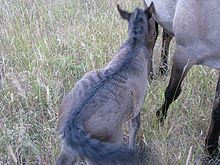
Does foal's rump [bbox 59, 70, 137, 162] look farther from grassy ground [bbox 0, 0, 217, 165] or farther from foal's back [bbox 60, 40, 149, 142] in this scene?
grassy ground [bbox 0, 0, 217, 165]

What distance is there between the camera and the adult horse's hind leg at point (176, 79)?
3.44 metres

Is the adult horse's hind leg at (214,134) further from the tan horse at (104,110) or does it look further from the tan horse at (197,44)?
the tan horse at (104,110)

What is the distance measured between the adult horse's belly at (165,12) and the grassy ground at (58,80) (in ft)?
1.45

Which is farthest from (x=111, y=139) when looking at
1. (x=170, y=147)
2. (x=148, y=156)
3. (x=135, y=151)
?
(x=170, y=147)

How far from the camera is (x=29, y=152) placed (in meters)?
2.96

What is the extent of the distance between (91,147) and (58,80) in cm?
165

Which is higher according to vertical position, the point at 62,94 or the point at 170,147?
the point at 62,94

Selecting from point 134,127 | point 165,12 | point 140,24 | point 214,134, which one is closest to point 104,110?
point 134,127

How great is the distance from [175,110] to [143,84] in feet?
2.52

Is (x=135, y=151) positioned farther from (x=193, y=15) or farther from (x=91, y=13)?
(x=91, y=13)

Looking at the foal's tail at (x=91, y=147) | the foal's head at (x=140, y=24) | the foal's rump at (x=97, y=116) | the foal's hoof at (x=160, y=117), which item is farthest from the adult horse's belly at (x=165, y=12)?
the foal's tail at (x=91, y=147)

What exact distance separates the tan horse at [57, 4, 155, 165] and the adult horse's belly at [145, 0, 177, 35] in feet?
3.30

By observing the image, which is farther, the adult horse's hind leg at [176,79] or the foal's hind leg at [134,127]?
the adult horse's hind leg at [176,79]

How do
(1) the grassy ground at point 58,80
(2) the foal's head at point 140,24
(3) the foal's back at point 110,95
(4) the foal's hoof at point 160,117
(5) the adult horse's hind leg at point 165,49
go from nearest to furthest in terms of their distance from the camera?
(3) the foal's back at point 110,95
(1) the grassy ground at point 58,80
(2) the foal's head at point 140,24
(4) the foal's hoof at point 160,117
(5) the adult horse's hind leg at point 165,49
